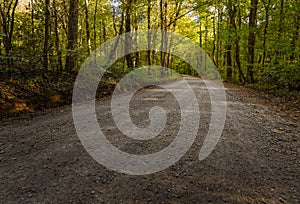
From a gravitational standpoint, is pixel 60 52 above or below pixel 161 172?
above

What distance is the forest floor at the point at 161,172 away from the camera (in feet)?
8.02

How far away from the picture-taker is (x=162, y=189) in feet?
8.39

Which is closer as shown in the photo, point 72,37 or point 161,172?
point 161,172

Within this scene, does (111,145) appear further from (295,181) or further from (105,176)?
(295,181)

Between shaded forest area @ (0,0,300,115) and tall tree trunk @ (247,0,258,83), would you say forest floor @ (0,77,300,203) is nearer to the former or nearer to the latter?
shaded forest area @ (0,0,300,115)

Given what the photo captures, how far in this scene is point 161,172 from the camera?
2.95m

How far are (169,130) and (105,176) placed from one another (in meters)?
1.97

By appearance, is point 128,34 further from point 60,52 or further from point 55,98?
point 55,98

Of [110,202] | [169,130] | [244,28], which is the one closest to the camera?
[110,202]

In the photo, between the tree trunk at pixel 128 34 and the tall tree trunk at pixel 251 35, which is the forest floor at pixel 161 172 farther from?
the tree trunk at pixel 128 34

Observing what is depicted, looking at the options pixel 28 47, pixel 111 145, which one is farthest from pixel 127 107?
pixel 28 47

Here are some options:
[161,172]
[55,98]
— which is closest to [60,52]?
[55,98]

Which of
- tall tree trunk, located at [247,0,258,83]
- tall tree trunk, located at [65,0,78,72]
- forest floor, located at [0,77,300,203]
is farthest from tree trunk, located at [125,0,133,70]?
forest floor, located at [0,77,300,203]

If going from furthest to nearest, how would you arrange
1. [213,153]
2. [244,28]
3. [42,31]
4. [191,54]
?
[191,54]
[244,28]
[42,31]
[213,153]
